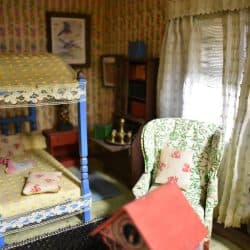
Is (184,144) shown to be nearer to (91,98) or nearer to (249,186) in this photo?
(249,186)

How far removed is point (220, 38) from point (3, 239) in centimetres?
266

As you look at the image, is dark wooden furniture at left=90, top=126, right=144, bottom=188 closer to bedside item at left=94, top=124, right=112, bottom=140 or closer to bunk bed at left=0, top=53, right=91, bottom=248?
bedside item at left=94, top=124, right=112, bottom=140

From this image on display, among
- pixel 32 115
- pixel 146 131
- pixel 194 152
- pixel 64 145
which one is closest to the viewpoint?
pixel 194 152

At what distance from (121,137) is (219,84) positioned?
1.46 metres

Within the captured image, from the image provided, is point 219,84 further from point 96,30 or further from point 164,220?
point 96,30

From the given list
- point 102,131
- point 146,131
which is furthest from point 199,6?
point 102,131

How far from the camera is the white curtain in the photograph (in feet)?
9.00

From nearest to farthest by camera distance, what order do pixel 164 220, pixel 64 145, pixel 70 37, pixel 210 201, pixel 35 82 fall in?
pixel 164 220 → pixel 210 201 → pixel 35 82 → pixel 70 37 → pixel 64 145

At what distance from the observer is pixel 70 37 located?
441 cm

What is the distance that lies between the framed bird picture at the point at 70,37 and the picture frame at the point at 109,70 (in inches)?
9.4

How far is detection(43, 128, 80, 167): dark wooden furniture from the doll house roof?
9.06ft

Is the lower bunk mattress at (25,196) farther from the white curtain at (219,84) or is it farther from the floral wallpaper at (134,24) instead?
the floral wallpaper at (134,24)

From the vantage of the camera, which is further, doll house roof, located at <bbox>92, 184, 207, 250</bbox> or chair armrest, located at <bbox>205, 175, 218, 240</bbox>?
chair armrest, located at <bbox>205, 175, 218, 240</bbox>

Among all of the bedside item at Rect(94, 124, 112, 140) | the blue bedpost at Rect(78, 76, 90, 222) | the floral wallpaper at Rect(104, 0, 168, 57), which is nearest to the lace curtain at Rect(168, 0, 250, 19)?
the floral wallpaper at Rect(104, 0, 168, 57)
